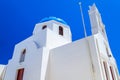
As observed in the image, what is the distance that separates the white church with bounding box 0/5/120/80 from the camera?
1005cm

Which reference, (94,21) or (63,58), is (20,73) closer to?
(63,58)

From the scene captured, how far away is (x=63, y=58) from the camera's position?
1170 centimetres

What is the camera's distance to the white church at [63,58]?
10.0 m

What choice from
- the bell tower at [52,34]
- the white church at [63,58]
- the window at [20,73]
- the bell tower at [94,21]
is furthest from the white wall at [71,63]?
the bell tower at [94,21]

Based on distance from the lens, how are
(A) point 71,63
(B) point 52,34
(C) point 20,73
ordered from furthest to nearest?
1. (B) point 52,34
2. (C) point 20,73
3. (A) point 71,63

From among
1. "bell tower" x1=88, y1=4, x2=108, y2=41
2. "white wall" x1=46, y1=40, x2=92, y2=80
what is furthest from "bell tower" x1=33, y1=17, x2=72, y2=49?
"bell tower" x1=88, y1=4, x2=108, y2=41

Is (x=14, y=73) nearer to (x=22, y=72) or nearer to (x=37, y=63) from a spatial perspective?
(x=22, y=72)

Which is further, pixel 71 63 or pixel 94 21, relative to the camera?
pixel 94 21

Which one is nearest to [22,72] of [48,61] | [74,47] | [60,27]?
[48,61]

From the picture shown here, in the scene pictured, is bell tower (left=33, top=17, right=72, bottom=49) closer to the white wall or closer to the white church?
the white church

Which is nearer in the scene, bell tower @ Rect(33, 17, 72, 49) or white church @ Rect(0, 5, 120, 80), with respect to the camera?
white church @ Rect(0, 5, 120, 80)

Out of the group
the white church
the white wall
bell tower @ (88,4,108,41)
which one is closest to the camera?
the white church

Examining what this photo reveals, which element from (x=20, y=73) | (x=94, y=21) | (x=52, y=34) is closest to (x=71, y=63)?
(x=52, y=34)

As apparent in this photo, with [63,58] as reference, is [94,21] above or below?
above
